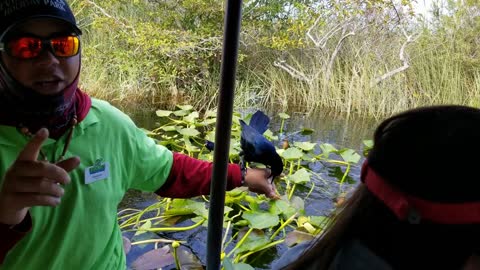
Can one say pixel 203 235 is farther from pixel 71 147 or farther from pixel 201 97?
pixel 201 97

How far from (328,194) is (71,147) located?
55.2 inches

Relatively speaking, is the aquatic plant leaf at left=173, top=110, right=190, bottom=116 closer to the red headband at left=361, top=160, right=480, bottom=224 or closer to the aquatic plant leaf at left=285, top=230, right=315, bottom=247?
the aquatic plant leaf at left=285, top=230, right=315, bottom=247

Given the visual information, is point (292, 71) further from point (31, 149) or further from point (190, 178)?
point (31, 149)

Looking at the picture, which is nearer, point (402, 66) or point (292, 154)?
point (292, 154)

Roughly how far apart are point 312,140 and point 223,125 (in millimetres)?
1952

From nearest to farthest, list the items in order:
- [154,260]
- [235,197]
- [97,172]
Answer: [97,172]
[154,260]
[235,197]

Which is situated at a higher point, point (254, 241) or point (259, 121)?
point (259, 121)

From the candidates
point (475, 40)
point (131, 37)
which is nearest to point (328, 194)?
point (475, 40)

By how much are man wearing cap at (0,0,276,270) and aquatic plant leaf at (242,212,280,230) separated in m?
0.76

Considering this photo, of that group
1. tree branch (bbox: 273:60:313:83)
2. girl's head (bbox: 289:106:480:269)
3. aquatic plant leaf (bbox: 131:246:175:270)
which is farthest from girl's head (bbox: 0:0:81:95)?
tree branch (bbox: 273:60:313:83)

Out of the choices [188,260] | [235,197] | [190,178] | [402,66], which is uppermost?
[402,66]

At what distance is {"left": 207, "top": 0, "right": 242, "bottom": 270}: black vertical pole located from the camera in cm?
76

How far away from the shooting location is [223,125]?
83 centimetres

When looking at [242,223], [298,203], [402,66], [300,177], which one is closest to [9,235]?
[242,223]
